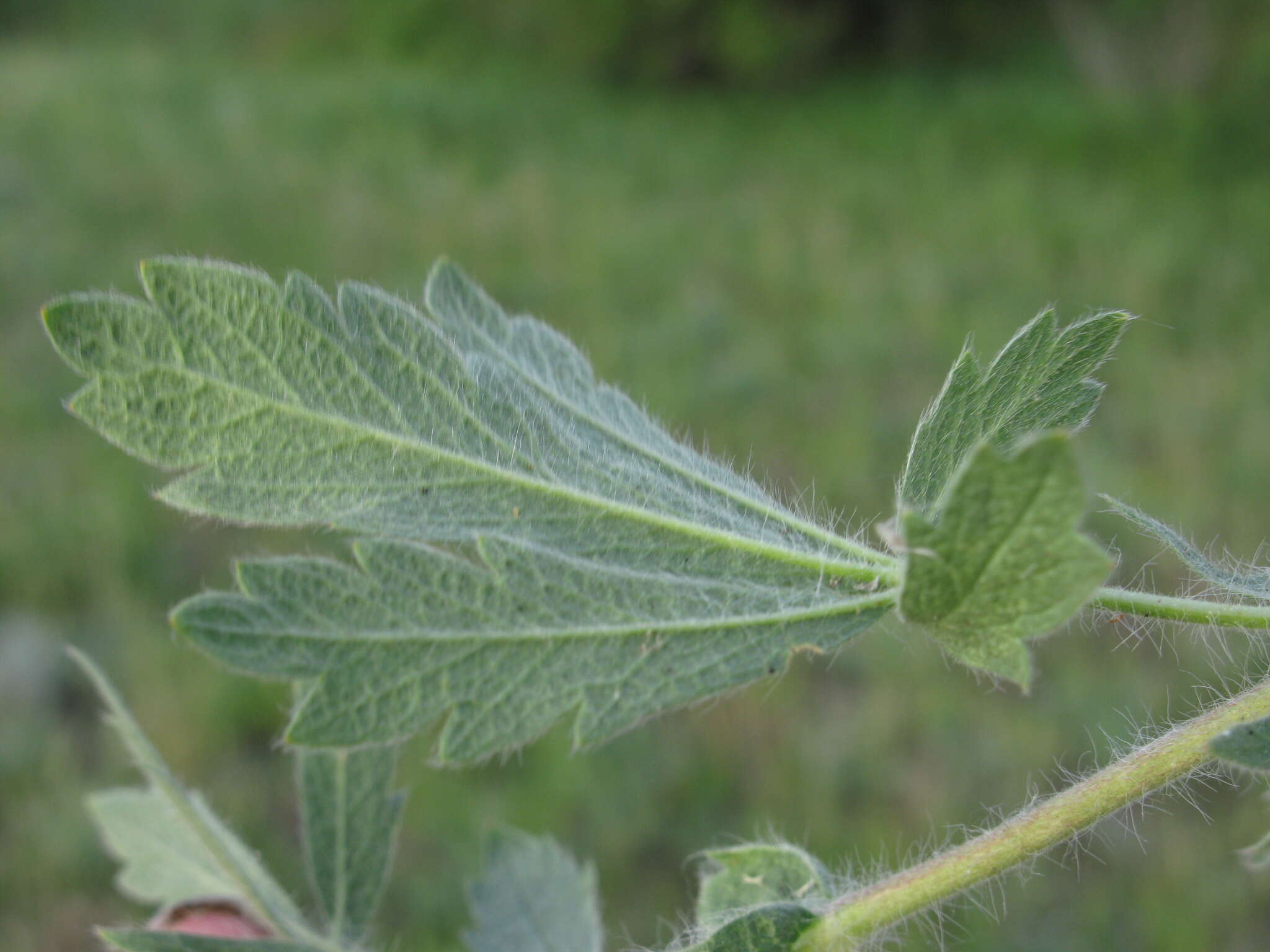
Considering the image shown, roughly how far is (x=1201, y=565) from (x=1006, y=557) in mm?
225

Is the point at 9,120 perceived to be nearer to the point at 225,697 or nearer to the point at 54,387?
the point at 54,387

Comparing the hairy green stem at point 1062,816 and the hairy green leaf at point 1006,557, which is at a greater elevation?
the hairy green leaf at point 1006,557

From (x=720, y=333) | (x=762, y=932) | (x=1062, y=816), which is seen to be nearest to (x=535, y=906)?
(x=762, y=932)

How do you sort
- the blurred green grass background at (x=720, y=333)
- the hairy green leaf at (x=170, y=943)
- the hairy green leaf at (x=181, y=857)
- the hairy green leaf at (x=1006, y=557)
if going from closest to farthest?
the hairy green leaf at (x=1006, y=557), the hairy green leaf at (x=170, y=943), the hairy green leaf at (x=181, y=857), the blurred green grass background at (x=720, y=333)

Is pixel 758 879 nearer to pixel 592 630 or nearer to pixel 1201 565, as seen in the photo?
pixel 592 630

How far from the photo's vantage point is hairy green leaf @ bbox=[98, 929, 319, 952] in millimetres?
821

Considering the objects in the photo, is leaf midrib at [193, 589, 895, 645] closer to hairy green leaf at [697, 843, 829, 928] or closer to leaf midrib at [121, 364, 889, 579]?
leaf midrib at [121, 364, 889, 579]

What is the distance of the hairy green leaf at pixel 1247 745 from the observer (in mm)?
594

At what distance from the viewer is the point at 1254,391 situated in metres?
5.23

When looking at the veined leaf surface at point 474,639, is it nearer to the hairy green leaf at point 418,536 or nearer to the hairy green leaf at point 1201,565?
the hairy green leaf at point 418,536

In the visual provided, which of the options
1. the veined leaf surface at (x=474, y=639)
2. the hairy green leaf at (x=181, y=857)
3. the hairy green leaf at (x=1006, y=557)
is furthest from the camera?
the hairy green leaf at (x=181, y=857)

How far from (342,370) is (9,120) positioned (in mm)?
9713

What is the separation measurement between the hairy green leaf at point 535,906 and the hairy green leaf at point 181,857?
21 cm

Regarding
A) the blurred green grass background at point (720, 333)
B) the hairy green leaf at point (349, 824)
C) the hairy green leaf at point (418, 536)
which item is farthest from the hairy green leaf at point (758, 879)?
the hairy green leaf at point (349, 824)
